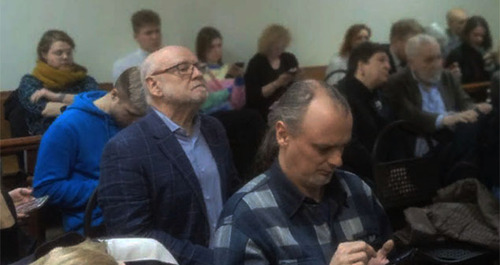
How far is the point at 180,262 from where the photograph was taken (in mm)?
1961

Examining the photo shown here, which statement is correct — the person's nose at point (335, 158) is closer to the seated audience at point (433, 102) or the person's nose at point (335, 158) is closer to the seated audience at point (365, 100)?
the seated audience at point (365, 100)

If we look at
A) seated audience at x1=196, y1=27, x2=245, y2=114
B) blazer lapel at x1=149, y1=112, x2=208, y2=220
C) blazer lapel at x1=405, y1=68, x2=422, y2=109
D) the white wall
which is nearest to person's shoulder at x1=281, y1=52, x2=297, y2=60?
the white wall

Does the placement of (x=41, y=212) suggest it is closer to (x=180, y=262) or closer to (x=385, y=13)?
(x=180, y=262)

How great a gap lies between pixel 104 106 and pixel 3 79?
34 cm

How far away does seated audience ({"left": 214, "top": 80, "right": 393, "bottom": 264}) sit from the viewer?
4.52 ft

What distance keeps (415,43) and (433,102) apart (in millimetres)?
326

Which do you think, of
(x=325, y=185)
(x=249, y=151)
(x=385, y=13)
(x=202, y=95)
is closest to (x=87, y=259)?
(x=325, y=185)

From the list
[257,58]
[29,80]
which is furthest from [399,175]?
[29,80]

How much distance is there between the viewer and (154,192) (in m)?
1.98

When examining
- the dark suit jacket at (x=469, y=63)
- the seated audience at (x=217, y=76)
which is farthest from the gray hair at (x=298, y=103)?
the dark suit jacket at (x=469, y=63)

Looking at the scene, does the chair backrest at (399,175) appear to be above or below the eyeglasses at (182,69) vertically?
below

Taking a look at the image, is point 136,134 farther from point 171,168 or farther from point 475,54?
point 475,54

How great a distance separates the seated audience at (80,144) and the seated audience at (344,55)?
52.9 inches

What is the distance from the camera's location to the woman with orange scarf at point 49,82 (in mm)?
2242
